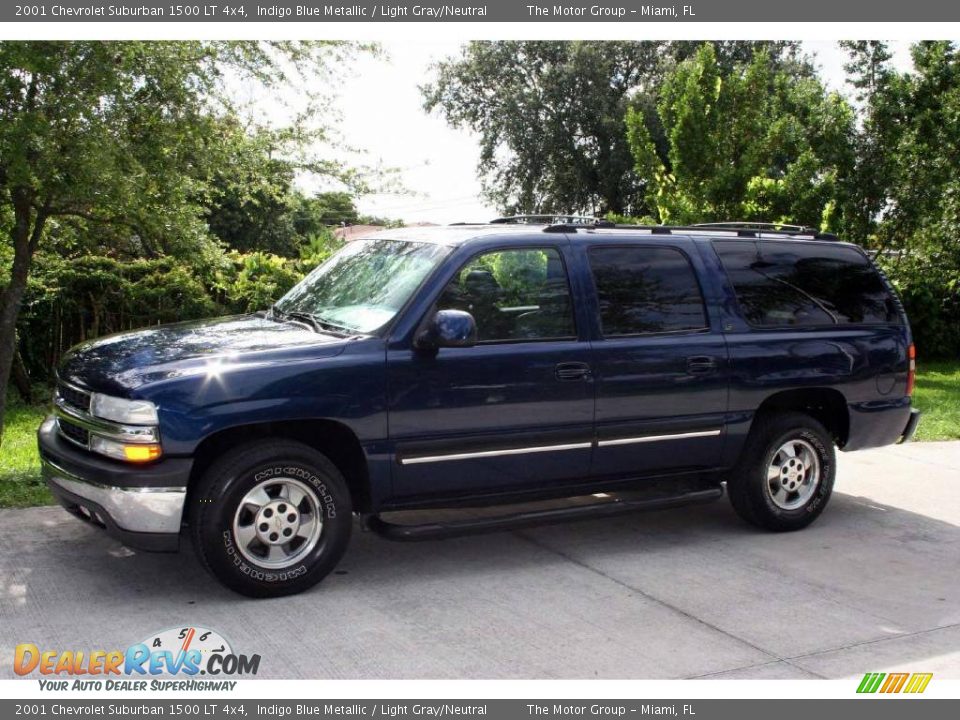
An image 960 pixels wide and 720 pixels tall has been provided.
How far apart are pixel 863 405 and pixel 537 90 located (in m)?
33.6

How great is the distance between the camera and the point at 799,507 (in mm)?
7102

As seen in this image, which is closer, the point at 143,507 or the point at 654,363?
the point at 143,507

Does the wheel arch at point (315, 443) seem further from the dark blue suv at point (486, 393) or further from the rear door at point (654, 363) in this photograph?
the rear door at point (654, 363)

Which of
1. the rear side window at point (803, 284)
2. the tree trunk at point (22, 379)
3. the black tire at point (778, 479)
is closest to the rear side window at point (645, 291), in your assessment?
the rear side window at point (803, 284)

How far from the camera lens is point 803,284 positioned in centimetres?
716

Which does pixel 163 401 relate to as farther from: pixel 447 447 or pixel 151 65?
pixel 151 65

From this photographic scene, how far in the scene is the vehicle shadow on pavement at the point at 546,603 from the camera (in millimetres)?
4828

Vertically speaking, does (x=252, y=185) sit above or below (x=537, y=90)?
below

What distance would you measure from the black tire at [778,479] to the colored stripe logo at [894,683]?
218cm

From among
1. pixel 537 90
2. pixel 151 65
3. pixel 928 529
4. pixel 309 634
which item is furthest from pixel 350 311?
pixel 537 90

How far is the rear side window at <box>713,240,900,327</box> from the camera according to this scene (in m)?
6.92

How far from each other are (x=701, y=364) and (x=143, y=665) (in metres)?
3.62

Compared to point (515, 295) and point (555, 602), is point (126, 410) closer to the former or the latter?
point (515, 295)

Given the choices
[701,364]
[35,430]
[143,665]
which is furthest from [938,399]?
[143,665]
